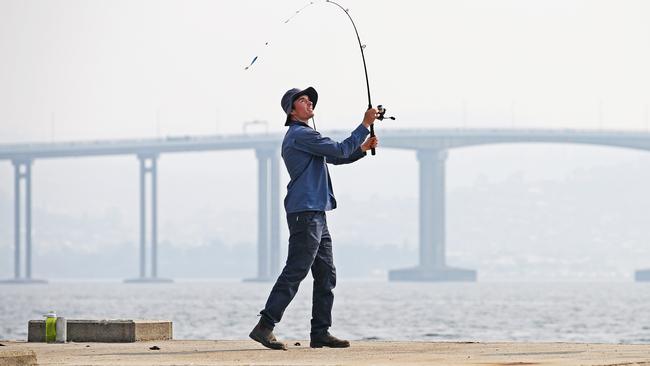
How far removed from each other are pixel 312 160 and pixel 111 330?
1.83m

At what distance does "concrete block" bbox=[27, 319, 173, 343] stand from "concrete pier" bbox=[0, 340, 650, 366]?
0.69 ft

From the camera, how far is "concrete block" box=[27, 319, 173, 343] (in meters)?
10.8

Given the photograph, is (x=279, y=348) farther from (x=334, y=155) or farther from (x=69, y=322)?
(x=69, y=322)

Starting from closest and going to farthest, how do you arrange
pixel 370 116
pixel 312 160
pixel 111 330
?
pixel 370 116 → pixel 312 160 → pixel 111 330

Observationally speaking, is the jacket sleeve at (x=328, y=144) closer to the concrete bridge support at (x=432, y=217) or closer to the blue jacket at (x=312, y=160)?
the blue jacket at (x=312, y=160)

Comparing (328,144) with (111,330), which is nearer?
(328,144)

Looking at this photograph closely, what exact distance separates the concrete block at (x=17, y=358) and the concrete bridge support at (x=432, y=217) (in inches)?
3744

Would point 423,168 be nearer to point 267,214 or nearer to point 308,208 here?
point 267,214

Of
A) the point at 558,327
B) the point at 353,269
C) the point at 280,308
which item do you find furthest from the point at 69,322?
the point at 353,269

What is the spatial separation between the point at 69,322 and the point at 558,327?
34.8 m

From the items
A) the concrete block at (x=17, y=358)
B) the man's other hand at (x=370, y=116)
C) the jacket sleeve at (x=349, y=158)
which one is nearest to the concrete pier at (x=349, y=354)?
the concrete block at (x=17, y=358)

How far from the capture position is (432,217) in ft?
341

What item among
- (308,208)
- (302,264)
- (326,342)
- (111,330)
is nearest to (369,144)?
(308,208)

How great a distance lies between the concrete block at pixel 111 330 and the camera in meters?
10.8
